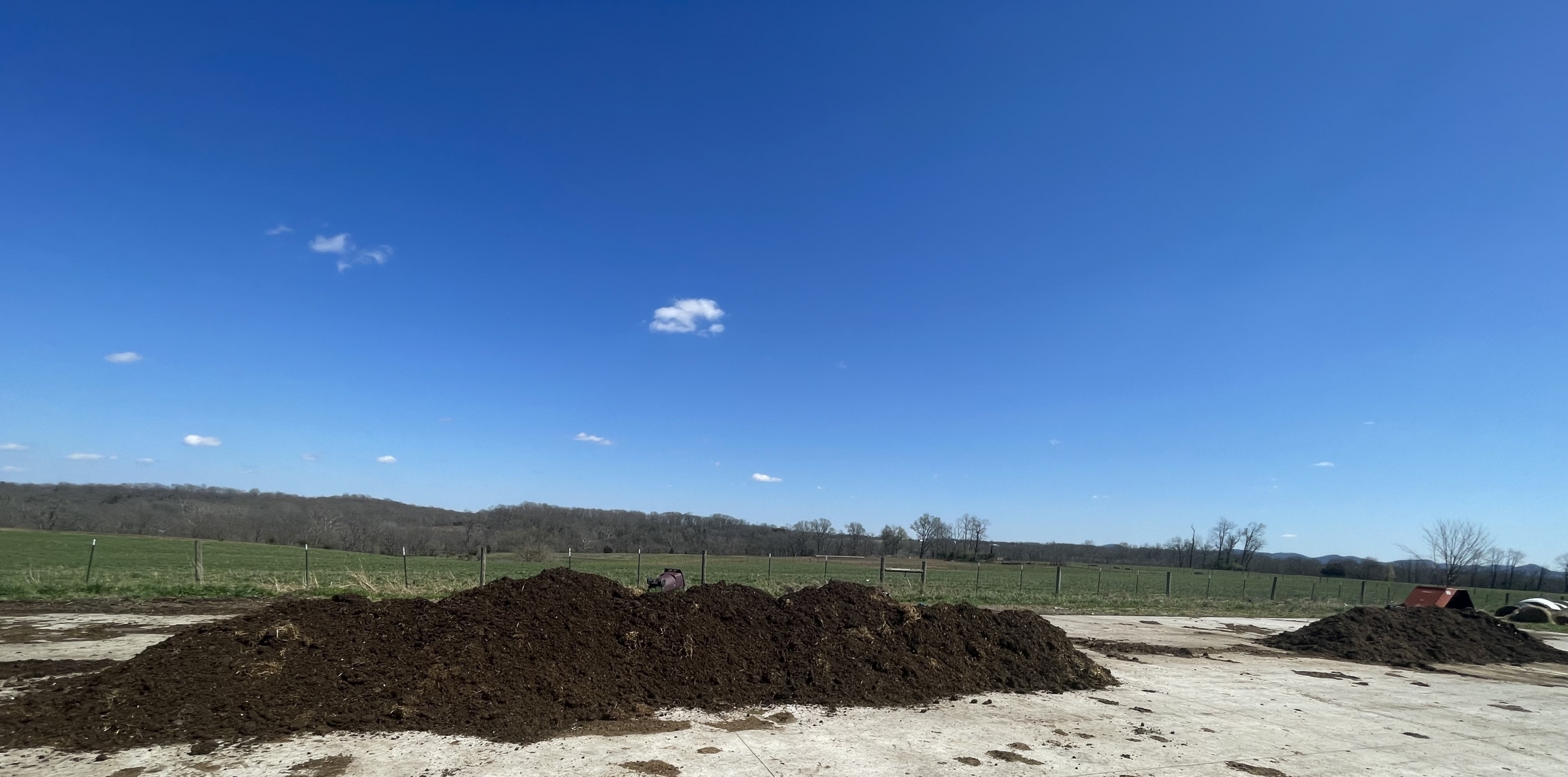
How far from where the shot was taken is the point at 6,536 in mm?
49844

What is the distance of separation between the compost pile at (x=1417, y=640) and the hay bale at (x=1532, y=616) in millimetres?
12011

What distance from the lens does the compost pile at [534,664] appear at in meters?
6.31

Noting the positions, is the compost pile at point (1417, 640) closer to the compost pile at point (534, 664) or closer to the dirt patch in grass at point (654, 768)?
the compost pile at point (534, 664)

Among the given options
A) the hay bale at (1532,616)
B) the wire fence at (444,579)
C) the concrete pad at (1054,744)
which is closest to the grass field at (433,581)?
the wire fence at (444,579)

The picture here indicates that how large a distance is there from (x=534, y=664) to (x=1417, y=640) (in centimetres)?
1736

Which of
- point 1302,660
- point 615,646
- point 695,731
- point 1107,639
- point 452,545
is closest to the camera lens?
point 695,731

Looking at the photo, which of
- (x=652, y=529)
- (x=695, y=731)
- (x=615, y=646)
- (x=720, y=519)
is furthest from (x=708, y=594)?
(x=720, y=519)

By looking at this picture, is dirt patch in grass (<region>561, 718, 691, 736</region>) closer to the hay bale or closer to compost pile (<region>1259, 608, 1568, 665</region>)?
compost pile (<region>1259, 608, 1568, 665</region>)

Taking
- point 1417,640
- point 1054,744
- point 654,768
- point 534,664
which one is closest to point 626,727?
point 654,768

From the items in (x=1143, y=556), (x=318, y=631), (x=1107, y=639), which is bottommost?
(x=1143, y=556)

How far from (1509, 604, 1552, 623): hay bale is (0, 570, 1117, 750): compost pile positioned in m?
25.8

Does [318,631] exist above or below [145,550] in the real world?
above

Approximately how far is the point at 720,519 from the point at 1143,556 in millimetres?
75646

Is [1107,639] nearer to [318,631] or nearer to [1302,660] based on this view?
[1302,660]
